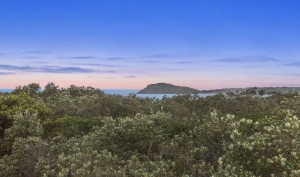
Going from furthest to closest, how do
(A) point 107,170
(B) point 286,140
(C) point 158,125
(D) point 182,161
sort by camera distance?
(C) point 158,125
(D) point 182,161
(A) point 107,170
(B) point 286,140

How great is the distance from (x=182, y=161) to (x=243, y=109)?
24885 millimetres

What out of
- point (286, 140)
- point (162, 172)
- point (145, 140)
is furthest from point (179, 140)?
point (286, 140)

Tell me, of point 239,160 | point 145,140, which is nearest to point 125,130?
point 145,140

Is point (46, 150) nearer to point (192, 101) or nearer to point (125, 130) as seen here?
point (125, 130)

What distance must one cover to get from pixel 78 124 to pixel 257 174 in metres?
16.7

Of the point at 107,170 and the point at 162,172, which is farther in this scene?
the point at 162,172

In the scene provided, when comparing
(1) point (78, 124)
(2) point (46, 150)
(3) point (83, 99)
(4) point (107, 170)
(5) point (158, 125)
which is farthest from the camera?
(3) point (83, 99)

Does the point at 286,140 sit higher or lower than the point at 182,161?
higher

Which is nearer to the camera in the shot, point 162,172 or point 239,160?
point 239,160

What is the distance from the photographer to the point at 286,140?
16.3m

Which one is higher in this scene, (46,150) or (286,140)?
(286,140)

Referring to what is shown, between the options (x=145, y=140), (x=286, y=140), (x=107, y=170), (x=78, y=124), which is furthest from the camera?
(x=78, y=124)

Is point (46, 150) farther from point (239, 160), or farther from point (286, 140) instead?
point (286, 140)

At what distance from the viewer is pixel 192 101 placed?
47.0 meters
